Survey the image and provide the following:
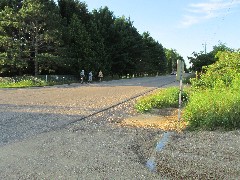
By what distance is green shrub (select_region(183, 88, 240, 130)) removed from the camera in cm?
1130

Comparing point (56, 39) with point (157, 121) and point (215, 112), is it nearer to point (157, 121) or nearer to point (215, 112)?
point (157, 121)

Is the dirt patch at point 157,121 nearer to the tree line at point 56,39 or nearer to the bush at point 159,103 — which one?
the bush at point 159,103

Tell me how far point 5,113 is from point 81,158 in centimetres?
779

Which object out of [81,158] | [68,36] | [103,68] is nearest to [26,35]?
[68,36]

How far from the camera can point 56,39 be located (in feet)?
138

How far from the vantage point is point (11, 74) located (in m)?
45.8

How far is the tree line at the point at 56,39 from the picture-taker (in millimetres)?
40219

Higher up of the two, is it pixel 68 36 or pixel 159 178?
pixel 68 36

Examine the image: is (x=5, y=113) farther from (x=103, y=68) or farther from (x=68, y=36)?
(x=103, y=68)

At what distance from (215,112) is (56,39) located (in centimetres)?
3246

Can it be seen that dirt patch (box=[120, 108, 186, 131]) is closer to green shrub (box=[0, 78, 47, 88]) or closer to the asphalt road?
the asphalt road

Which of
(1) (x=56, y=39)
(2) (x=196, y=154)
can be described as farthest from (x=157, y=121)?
(1) (x=56, y=39)

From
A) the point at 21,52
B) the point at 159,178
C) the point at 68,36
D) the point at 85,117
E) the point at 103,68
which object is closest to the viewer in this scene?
the point at 159,178

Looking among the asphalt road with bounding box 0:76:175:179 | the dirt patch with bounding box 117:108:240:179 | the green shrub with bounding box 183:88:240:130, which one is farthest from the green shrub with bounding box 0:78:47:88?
the dirt patch with bounding box 117:108:240:179
